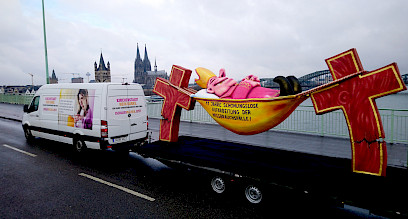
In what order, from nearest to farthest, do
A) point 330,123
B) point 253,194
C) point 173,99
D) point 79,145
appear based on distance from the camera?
point 253,194
point 173,99
point 79,145
point 330,123

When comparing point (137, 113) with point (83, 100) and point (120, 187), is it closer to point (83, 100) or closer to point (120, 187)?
point (83, 100)

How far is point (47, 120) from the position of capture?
9.91 meters

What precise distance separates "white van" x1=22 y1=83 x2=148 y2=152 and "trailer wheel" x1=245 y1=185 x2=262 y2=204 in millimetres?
4479

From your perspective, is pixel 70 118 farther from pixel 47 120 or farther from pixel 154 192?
pixel 154 192

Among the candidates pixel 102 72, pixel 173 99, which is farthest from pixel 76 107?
pixel 102 72

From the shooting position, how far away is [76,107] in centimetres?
870

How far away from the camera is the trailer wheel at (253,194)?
5.09 m

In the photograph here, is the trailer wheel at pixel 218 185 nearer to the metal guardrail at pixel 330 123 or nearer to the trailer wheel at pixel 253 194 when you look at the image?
the trailer wheel at pixel 253 194

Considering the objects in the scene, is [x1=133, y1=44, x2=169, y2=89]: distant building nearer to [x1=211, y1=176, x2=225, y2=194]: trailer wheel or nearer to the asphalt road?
the asphalt road

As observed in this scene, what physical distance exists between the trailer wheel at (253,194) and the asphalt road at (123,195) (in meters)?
0.12

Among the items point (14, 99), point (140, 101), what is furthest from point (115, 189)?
point (14, 99)

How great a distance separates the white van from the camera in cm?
797

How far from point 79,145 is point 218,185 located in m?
5.57

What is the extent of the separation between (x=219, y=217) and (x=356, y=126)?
3043 mm
